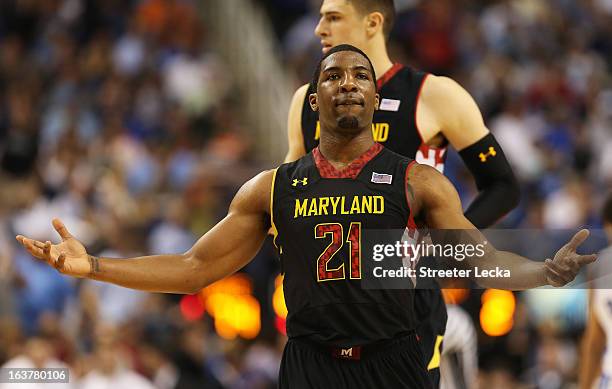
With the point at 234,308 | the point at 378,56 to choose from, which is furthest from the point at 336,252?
the point at 234,308

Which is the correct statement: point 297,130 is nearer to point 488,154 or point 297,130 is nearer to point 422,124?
point 422,124

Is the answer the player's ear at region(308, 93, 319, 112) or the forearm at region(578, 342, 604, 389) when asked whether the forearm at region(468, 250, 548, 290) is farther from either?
the forearm at region(578, 342, 604, 389)

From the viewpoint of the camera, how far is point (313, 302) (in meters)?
5.48

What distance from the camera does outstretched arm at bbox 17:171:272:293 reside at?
18.9 ft

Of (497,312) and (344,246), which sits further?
(497,312)

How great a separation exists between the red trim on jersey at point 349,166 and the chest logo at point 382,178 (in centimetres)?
9

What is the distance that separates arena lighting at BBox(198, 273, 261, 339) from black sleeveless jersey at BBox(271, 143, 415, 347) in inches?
287

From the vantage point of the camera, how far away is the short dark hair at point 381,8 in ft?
22.2

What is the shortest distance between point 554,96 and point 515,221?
2643mm

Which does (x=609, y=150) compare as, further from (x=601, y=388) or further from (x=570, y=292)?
(x=601, y=388)

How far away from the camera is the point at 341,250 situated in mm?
5453

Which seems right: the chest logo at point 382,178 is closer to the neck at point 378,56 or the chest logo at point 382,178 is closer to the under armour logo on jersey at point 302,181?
the under armour logo on jersey at point 302,181

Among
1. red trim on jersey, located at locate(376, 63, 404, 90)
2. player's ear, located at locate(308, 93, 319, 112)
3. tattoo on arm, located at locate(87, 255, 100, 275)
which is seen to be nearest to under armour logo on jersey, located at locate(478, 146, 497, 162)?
red trim on jersey, located at locate(376, 63, 404, 90)

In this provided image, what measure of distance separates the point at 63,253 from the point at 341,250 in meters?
1.24
